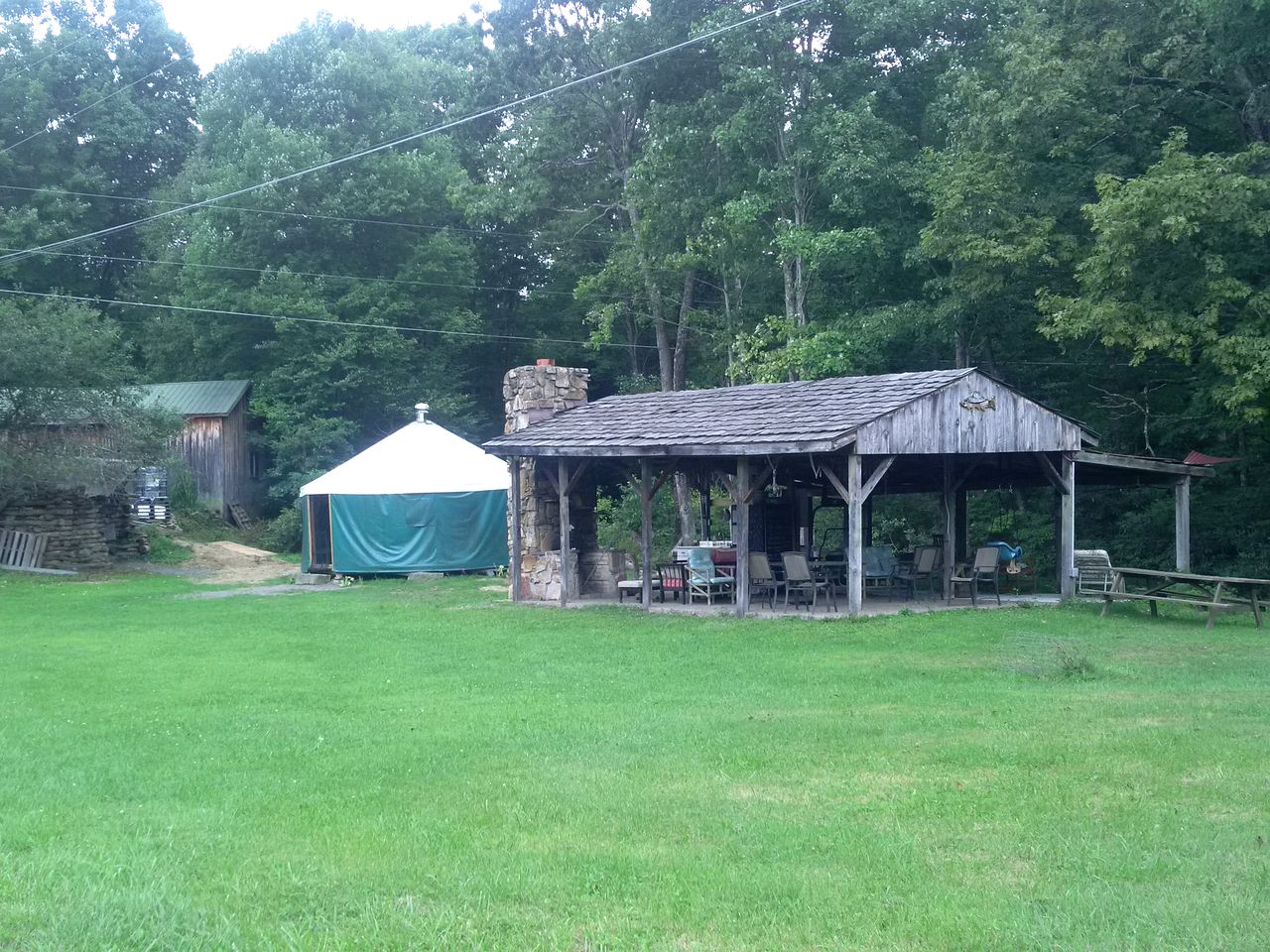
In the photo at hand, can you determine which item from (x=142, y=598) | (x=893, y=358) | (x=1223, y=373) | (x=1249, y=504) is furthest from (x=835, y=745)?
(x=893, y=358)

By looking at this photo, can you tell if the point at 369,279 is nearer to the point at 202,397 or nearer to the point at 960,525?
the point at 202,397

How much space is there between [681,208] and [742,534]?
1342cm

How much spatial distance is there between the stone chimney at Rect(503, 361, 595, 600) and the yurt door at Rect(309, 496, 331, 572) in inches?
272

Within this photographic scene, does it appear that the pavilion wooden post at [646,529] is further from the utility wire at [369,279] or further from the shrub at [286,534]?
the shrub at [286,534]

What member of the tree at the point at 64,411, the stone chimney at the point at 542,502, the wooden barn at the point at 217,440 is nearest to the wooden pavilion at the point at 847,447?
the stone chimney at the point at 542,502

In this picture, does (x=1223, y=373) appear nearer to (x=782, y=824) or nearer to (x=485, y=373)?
(x=782, y=824)

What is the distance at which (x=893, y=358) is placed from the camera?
27844 mm

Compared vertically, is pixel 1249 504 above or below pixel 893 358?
below

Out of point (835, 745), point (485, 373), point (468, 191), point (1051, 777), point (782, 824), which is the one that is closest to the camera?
point (782, 824)

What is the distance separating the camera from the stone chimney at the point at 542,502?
2086 cm

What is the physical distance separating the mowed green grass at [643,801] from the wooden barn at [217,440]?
24.3m

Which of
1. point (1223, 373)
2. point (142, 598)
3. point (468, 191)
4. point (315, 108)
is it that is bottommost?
point (142, 598)

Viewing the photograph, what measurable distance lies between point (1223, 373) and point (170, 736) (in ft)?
55.5

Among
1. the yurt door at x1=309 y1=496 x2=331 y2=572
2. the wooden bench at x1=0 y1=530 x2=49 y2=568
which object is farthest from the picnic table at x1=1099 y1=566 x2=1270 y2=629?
the wooden bench at x1=0 y1=530 x2=49 y2=568
